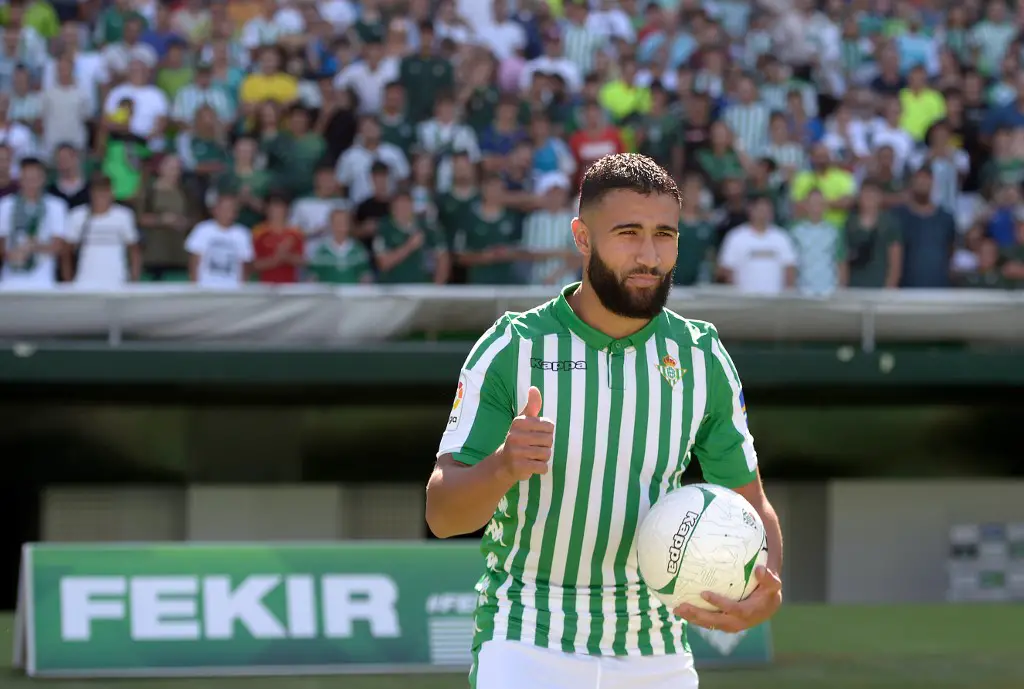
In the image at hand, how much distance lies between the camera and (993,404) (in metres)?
14.1

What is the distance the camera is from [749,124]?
14.7 meters

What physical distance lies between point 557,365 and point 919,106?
12103mm

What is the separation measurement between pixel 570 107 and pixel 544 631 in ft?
35.1

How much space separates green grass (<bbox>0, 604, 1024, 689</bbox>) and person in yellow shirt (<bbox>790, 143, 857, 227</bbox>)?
3.40 metres

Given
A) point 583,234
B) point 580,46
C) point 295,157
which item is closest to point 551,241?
point 295,157

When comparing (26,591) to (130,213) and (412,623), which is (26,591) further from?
(130,213)

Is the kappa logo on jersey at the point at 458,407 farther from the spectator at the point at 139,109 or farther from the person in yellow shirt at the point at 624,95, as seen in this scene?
the person in yellow shirt at the point at 624,95

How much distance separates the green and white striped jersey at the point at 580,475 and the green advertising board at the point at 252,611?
5526mm

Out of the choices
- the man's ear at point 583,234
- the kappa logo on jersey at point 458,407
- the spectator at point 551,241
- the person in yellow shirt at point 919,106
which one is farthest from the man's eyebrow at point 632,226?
the person in yellow shirt at point 919,106

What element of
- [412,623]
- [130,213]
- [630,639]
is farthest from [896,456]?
[630,639]

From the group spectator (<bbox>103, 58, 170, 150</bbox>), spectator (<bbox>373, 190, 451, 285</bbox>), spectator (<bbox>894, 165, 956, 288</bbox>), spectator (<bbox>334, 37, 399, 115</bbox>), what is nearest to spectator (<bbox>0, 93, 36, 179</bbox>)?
spectator (<bbox>103, 58, 170, 150</bbox>)

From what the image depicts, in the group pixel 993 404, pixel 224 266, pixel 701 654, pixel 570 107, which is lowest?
pixel 701 654

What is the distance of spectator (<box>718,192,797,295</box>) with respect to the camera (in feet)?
41.7

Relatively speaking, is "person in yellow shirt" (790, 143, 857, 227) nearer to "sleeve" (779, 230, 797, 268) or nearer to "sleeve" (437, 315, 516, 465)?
"sleeve" (779, 230, 797, 268)
